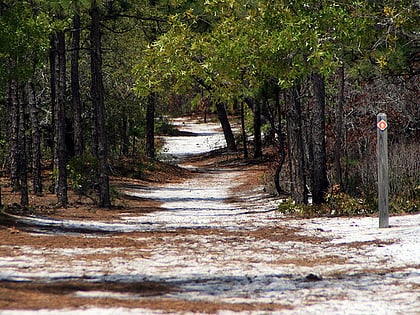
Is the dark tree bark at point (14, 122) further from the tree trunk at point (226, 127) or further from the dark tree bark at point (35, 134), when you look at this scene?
the tree trunk at point (226, 127)

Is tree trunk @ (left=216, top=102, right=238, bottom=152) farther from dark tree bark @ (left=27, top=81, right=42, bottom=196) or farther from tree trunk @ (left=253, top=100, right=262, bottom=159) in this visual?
dark tree bark @ (left=27, top=81, right=42, bottom=196)

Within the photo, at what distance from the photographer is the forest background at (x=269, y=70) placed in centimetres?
1364

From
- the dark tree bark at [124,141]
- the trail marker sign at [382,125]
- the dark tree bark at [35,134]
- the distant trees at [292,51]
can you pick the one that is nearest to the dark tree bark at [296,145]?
the distant trees at [292,51]

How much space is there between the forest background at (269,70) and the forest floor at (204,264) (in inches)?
88.9

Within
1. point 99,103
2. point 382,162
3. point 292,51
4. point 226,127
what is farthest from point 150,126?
point 382,162

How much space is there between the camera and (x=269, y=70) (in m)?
16.5

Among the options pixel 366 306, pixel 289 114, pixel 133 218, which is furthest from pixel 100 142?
pixel 366 306

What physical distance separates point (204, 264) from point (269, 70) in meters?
8.22

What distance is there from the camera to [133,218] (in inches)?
679

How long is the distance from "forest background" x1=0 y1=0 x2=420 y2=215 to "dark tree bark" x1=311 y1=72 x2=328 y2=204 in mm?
26

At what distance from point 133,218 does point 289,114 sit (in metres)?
4.60

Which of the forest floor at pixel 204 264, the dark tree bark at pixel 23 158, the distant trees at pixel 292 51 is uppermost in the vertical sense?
the distant trees at pixel 292 51

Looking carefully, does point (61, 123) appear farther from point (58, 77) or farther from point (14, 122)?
point (14, 122)

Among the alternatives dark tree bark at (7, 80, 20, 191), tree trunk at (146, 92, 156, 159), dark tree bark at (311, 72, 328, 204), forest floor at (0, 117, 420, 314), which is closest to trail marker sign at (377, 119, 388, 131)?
forest floor at (0, 117, 420, 314)
